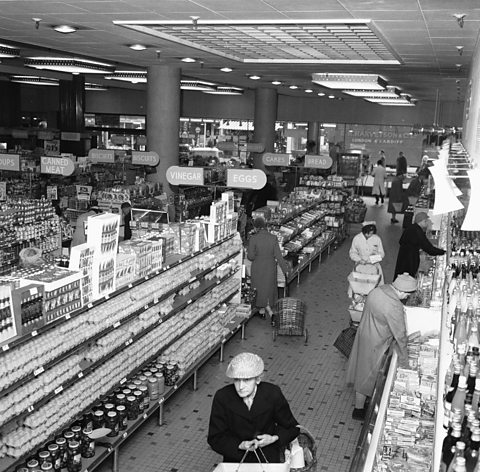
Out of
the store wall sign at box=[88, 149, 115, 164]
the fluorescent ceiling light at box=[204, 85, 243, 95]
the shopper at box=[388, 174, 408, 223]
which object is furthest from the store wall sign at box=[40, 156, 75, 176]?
the shopper at box=[388, 174, 408, 223]

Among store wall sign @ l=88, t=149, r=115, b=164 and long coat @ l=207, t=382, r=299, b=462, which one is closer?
long coat @ l=207, t=382, r=299, b=462

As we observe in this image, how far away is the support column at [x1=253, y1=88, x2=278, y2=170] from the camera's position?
22.3 metres

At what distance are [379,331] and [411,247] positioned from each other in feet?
13.9

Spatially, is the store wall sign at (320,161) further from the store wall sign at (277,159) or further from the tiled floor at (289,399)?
the tiled floor at (289,399)

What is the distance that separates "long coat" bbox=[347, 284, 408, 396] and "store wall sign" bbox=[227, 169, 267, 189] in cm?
439

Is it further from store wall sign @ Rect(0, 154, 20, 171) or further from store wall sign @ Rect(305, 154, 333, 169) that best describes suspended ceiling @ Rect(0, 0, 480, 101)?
store wall sign @ Rect(305, 154, 333, 169)

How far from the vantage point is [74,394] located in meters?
5.52

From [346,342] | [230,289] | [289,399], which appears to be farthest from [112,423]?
[230,289]

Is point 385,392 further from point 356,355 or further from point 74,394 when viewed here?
point 74,394

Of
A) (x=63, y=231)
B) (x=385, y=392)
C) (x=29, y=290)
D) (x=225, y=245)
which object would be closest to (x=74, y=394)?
(x=29, y=290)

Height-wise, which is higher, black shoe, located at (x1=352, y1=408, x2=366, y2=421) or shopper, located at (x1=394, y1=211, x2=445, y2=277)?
shopper, located at (x1=394, y1=211, x2=445, y2=277)

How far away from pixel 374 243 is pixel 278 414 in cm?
598

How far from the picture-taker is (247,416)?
167 inches

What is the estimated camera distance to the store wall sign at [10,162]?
1374 cm
